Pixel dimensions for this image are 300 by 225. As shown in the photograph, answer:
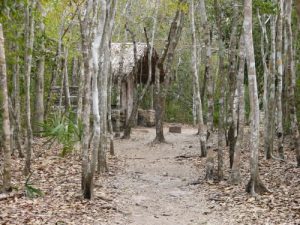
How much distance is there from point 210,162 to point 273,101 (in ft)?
9.04

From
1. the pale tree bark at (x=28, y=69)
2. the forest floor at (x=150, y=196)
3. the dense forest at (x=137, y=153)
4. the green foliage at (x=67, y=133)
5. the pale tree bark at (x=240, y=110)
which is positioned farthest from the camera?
the green foliage at (x=67, y=133)

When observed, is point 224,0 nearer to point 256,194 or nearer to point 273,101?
point 273,101

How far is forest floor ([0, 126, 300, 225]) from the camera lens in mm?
7477

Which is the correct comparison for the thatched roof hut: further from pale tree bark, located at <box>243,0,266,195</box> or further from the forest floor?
pale tree bark, located at <box>243,0,266,195</box>

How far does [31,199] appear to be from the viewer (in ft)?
27.0

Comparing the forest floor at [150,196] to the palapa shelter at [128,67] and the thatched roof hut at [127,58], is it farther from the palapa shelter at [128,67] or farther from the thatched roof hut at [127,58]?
the thatched roof hut at [127,58]

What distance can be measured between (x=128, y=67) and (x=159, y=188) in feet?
40.3

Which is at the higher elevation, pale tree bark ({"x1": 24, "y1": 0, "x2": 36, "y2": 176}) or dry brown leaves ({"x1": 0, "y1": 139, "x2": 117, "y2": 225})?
pale tree bark ({"x1": 24, "y1": 0, "x2": 36, "y2": 176})

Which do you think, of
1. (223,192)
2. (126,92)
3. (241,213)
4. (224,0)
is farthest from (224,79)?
(126,92)

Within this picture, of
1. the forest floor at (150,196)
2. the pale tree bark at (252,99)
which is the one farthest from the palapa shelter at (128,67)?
the pale tree bark at (252,99)

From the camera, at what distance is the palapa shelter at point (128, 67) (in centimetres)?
2162

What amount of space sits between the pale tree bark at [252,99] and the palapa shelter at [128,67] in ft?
38.0

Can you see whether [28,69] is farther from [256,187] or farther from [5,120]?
[256,187]

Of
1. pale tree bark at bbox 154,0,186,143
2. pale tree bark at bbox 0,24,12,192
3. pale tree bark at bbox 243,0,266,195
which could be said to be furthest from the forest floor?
pale tree bark at bbox 154,0,186,143
